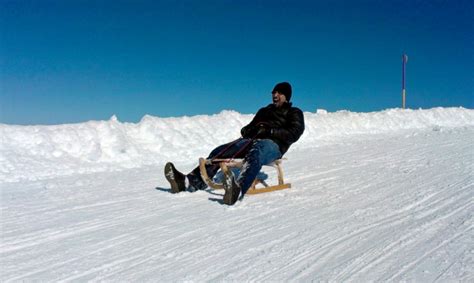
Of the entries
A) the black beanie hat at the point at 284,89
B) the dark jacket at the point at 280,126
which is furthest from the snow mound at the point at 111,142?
the black beanie hat at the point at 284,89

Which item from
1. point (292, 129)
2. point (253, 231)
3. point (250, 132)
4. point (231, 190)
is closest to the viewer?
point (253, 231)

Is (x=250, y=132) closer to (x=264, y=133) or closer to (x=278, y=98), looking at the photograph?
(x=264, y=133)

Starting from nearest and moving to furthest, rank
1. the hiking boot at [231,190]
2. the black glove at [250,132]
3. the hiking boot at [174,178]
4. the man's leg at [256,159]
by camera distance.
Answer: the hiking boot at [231,190], the man's leg at [256,159], the hiking boot at [174,178], the black glove at [250,132]

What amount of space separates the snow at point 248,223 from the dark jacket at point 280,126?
0.67 metres

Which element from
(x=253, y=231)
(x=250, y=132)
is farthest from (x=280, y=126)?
(x=253, y=231)

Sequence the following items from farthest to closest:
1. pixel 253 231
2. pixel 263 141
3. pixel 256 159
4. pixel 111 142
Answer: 1. pixel 111 142
2. pixel 263 141
3. pixel 256 159
4. pixel 253 231

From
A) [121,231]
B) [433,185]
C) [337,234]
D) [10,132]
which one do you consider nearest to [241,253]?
[337,234]

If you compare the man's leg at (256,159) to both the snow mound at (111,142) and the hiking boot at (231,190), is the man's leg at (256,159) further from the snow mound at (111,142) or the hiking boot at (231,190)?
the snow mound at (111,142)

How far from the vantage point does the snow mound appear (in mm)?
8141

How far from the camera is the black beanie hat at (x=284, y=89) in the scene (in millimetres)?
5980

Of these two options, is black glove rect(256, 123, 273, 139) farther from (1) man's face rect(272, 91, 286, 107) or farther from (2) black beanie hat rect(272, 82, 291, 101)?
(2) black beanie hat rect(272, 82, 291, 101)

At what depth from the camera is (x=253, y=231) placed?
3543 mm

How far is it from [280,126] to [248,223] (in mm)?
2244

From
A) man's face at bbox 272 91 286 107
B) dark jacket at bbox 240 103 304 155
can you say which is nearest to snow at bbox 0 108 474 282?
dark jacket at bbox 240 103 304 155
